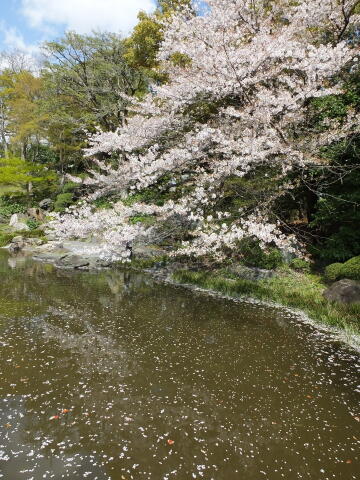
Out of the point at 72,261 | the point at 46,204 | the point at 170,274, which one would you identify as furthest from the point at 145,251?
the point at 46,204

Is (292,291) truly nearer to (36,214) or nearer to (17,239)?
(17,239)

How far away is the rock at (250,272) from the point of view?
36.0ft

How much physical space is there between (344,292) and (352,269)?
1008mm

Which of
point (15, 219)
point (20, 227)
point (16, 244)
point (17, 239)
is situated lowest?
point (16, 244)

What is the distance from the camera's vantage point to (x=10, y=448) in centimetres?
357

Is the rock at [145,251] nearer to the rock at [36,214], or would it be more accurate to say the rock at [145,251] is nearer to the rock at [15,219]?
the rock at [36,214]

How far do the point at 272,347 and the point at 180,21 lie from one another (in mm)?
10769

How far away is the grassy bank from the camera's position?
7.73 metres

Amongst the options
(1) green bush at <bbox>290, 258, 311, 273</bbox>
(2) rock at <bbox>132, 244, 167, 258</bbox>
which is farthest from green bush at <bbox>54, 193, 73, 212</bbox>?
(1) green bush at <bbox>290, 258, 311, 273</bbox>

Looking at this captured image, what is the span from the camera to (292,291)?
31.6ft

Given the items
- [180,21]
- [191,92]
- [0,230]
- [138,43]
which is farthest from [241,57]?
[0,230]

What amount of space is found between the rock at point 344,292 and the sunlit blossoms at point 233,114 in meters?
1.72

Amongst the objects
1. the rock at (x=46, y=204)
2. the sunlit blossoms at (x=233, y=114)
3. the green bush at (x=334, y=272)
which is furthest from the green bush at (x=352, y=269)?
the rock at (x=46, y=204)

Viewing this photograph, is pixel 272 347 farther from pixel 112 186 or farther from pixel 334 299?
pixel 112 186
